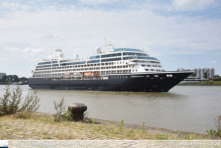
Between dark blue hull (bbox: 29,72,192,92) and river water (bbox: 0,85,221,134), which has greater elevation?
dark blue hull (bbox: 29,72,192,92)

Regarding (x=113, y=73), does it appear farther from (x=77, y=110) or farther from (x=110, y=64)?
(x=77, y=110)

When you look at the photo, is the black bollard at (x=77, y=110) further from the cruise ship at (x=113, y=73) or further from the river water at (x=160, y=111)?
the cruise ship at (x=113, y=73)

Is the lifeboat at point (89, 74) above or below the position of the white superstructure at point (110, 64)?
below

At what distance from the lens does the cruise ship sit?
4334cm

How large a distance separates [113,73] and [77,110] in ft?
130

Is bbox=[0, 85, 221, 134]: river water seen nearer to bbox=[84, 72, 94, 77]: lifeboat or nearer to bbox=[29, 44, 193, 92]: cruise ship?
bbox=[29, 44, 193, 92]: cruise ship

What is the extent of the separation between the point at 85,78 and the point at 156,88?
69.3ft

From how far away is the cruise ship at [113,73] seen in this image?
142ft

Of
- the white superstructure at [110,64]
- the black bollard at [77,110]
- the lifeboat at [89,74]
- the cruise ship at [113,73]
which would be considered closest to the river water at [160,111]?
the black bollard at [77,110]

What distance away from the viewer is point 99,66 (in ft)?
179

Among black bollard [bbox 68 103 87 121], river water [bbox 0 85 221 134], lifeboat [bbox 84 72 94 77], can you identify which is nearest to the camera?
black bollard [bbox 68 103 87 121]

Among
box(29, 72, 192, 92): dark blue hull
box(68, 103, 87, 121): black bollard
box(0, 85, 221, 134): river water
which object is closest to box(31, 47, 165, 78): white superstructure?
box(29, 72, 192, 92): dark blue hull

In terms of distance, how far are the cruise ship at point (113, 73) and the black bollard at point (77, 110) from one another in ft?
110

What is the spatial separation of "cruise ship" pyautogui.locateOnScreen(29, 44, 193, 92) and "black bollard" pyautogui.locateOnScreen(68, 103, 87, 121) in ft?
110
